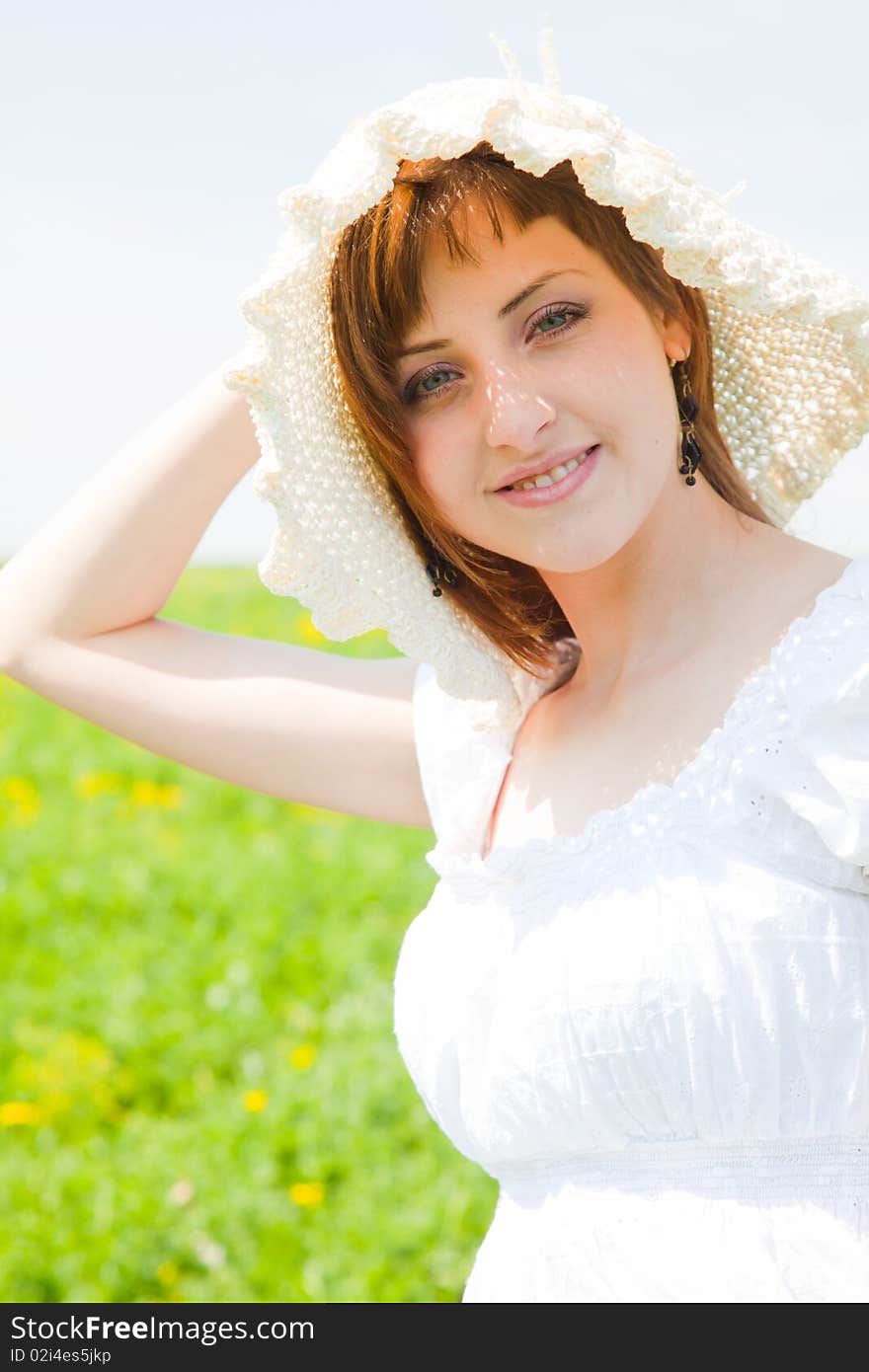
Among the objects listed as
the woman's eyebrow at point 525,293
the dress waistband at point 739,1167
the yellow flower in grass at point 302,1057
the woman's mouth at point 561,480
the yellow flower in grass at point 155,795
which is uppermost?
the woman's eyebrow at point 525,293

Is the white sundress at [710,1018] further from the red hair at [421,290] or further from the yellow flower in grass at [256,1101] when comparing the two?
the yellow flower in grass at [256,1101]

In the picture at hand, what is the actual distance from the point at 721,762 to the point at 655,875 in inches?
6.1

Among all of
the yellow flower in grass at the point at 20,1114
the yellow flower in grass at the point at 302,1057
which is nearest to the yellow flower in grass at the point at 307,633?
the yellow flower in grass at the point at 302,1057

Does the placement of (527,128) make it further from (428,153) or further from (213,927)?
(213,927)

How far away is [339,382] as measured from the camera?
2113mm

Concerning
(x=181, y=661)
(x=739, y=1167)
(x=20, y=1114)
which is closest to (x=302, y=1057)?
(x=20, y=1114)

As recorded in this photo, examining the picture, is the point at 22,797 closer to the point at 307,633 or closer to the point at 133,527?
the point at 307,633

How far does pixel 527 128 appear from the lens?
5.94 feet

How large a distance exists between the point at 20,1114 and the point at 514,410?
2851mm

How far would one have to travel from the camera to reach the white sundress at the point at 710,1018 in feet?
5.72

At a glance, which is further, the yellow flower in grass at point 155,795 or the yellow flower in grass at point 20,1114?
the yellow flower in grass at point 155,795

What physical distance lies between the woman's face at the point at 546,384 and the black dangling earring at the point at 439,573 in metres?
0.29
